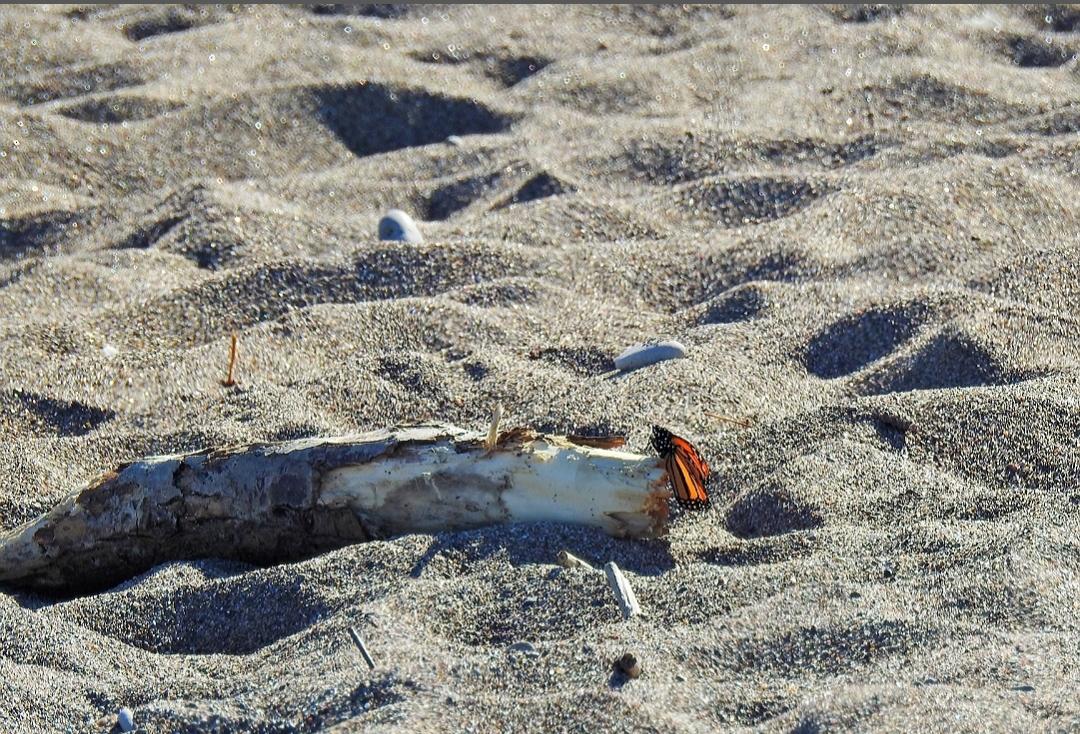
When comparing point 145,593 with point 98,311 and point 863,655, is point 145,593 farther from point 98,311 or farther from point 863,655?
point 98,311

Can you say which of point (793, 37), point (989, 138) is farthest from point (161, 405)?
point (793, 37)


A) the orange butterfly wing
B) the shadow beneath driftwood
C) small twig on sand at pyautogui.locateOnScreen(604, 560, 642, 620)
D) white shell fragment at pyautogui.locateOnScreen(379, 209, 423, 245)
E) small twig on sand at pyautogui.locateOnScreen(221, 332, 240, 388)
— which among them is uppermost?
the orange butterfly wing

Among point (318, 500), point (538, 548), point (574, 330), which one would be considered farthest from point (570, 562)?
point (574, 330)

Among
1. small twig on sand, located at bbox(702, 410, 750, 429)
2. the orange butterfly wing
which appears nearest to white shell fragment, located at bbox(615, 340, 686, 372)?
small twig on sand, located at bbox(702, 410, 750, 429)

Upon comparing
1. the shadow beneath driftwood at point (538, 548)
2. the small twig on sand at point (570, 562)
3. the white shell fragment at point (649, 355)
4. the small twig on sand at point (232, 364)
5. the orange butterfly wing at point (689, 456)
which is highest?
the orange butterfly wing at point (689, 456)

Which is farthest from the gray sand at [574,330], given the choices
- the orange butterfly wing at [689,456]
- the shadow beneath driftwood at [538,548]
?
the orange butterfly wing at [689,456]

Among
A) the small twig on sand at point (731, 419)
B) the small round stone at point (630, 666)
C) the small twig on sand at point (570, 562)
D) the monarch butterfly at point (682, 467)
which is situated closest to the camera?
the small round stone at point (630, 666)

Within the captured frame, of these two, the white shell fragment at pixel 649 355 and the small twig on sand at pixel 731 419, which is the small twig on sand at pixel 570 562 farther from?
the white shell fragment at pixel 649 355

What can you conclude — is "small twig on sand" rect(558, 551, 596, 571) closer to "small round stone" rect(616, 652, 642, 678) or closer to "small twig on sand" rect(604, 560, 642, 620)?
"small twig on sand" rect(604, 560, 642, 620)
